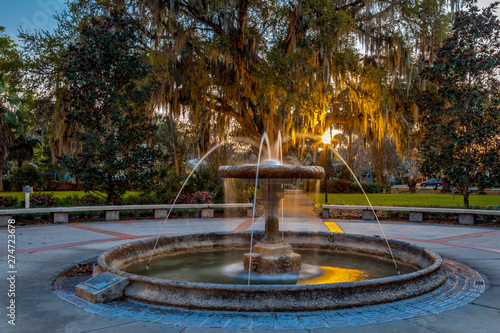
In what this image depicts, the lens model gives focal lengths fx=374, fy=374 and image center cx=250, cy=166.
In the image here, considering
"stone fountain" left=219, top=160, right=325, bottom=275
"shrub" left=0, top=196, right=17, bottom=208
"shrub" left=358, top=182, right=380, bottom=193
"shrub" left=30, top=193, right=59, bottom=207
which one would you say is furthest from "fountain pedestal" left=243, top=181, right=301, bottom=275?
"shrub" left=358, top=182, right=380, bottom=193

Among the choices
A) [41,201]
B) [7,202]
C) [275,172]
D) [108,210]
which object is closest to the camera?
[275,172]

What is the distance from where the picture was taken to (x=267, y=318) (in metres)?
4.04

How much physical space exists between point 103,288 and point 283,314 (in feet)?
7.41

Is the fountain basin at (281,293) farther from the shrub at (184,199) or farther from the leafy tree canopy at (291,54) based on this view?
the leafy tree canopy at (291,54)

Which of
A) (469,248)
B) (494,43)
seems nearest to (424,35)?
(494,43)

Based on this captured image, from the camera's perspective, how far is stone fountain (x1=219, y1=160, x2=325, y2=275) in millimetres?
5773

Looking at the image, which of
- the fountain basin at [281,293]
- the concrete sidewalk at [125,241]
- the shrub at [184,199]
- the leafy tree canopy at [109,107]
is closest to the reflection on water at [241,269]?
the fountain basin at [281,293]

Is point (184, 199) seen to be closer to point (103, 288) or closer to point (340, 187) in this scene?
point (103, 288)

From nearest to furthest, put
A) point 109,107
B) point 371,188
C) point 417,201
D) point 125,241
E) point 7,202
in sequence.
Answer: point 125,241 < point 109,107 < point 7,202 < point 417,201 < point 371,188

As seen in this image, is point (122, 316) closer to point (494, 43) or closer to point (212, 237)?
point (212, 237)

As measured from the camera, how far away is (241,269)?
21.2 feet

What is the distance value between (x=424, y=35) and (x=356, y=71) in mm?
4201

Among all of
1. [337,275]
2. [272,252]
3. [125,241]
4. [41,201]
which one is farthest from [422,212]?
[41,201]

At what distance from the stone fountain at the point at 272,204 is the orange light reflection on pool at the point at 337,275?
0.51 metres
